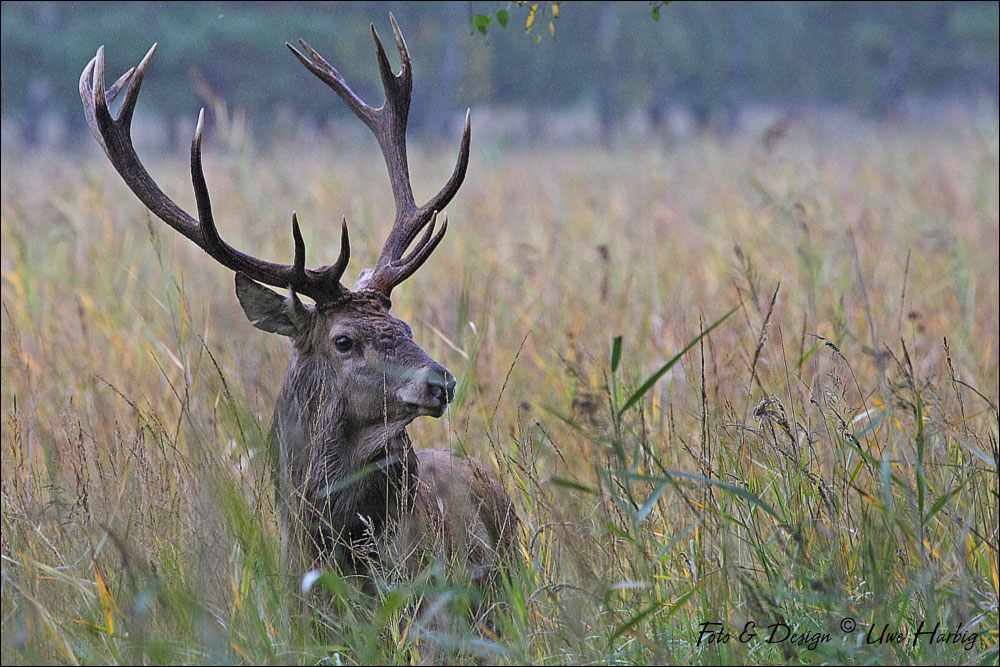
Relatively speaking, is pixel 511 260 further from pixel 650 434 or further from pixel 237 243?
pixel 650 434

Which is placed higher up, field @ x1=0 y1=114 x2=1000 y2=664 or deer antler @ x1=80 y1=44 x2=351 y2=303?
deer antler @ x1=80 y1=44 x2=351 y2=303

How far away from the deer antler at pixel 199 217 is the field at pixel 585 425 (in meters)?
0.25

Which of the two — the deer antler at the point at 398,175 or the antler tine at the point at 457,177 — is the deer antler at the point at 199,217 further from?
the antler tine at the point at 457,177

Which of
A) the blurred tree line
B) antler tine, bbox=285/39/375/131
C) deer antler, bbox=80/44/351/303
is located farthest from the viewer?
the blurred tree line

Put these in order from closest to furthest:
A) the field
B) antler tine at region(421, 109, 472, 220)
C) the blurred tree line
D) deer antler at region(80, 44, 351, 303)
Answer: the field < deer antler at region(80, 44, 351, 303) < antler tine at region(421, 109, 472, 220) < the blurred tree line

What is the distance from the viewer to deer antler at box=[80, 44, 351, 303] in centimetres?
295

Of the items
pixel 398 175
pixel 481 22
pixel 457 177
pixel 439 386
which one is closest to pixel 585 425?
pixel 439 386

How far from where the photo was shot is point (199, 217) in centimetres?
295

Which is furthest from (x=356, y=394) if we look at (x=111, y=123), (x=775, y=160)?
(x=775, y=160)

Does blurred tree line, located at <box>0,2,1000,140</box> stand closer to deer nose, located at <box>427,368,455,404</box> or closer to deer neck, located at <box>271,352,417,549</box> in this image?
deer neck, located at <box>271,352,417,549</box>

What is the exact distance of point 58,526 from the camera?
9.48ft

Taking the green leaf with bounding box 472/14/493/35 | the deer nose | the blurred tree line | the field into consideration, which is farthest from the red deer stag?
the blurred tree line

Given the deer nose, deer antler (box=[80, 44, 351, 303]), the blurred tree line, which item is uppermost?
the blurred tree line

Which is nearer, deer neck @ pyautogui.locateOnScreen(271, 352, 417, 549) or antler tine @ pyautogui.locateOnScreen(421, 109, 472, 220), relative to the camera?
deer neck @ pyautogui.locateOnScreen(271, 352, 417, 549)
